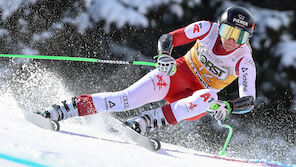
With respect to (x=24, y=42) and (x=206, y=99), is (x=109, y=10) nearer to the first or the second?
(x=24, y=42)

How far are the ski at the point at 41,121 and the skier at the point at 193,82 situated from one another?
3.1 inches

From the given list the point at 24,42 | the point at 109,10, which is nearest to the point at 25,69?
the point at 24,42

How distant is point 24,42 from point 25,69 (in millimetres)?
705

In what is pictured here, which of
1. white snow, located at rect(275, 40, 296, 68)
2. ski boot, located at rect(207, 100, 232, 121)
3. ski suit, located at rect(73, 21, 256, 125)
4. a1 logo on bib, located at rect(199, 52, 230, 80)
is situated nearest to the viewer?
ski boot, located at rect(207, 100, 232, 121)

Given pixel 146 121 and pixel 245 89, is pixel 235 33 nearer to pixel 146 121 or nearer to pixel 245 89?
pixel 245 89

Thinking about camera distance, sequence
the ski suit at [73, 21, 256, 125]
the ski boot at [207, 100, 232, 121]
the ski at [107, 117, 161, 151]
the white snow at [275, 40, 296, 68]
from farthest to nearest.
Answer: the white snow at [275, 40, 296, 68]
the ski suit at [73, 21, 256, 125]
the ski boot at [207, 100, 232, 121]
the ski at [107, 117, 161, 151]

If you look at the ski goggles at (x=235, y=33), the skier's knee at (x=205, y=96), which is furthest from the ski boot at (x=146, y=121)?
the ski goggles at (x=235, y=33)

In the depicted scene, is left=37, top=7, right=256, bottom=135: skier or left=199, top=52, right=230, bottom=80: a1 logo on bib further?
left=199, top=52, right=230, bottom=80: a1 logo on bib

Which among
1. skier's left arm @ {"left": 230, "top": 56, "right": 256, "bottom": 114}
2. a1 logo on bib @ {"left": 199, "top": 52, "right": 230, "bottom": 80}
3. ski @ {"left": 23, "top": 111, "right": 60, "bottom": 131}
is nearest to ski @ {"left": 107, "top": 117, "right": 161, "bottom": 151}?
ski @ {"left": 23, "top": 111, "right": 60, "bottom": 131}

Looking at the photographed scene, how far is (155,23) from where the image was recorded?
7469 mm

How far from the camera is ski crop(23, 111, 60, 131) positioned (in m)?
2.41

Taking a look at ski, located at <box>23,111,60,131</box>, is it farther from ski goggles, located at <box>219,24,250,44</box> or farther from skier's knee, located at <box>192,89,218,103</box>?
Answer: ski goggles, located at <box>219,24,250,44</box>

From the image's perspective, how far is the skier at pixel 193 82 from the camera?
8.71ft

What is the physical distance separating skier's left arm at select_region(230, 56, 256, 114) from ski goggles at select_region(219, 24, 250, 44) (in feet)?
0.46
